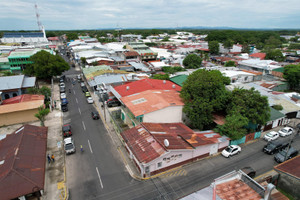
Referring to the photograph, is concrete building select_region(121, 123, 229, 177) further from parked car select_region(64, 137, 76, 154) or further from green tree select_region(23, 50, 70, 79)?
green tree select_region(23, 50, 70, 79)

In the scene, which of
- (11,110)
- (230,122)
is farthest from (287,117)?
(11,110)

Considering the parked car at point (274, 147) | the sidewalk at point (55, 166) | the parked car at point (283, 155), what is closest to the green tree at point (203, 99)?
the parked car at point (274, 147)

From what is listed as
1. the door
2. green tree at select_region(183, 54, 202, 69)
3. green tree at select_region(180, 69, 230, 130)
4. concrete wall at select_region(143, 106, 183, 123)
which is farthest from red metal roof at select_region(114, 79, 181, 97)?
green tree at select_region(183, 54, 202, 69)

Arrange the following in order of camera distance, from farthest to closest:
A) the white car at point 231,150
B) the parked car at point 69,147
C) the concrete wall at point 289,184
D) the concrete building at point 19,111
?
the concrete building at point 19,111 → the parked car at point 69,147 → the white car at point 231,150 → the concrete wall at point 289,184

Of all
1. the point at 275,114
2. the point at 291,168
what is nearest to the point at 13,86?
the point at 291,168

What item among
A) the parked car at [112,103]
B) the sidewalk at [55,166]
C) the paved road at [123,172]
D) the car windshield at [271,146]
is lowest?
the paved road at [123,172]

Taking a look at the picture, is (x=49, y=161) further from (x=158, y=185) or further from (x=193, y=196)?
(x=193, y=196)

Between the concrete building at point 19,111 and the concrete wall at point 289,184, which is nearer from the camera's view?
the concrete wall at point 289,184

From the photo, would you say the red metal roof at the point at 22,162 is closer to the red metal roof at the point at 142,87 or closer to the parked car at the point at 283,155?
the red metal roof at the point at 142,87
